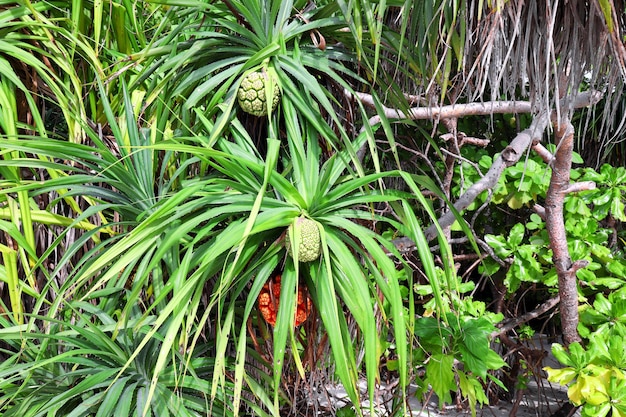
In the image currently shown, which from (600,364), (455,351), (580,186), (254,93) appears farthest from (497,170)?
(254,93)

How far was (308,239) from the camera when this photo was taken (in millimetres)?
1127

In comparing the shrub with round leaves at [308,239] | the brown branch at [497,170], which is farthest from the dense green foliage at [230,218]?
the brown branch at [497,170]

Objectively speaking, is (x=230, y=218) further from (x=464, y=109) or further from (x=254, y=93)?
(x=464, y=109)

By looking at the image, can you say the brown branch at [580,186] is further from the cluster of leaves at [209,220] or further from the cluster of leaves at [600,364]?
the cluster of leaves at [209,220]

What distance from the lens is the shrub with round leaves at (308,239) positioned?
1.13 m

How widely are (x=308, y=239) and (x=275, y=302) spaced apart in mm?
197

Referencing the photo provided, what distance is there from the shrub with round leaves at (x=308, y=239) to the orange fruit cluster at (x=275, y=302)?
5.6 inches

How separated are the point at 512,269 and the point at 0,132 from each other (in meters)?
1.58

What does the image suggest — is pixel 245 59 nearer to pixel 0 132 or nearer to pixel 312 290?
pixel 312 290

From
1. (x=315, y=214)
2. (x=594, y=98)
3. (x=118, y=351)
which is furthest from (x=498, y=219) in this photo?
(x=118, y=351)

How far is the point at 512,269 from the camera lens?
1992 mm

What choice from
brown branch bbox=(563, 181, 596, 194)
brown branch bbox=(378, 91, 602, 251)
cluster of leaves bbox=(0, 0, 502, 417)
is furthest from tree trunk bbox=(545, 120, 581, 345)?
cluster of leaves bbox=(0, 0, 502, 417)

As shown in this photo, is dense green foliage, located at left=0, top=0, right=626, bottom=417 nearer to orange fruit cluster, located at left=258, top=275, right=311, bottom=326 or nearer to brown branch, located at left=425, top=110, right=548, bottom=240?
orange fruit cluster, located at left=258, top=275, right=311, bottom=326

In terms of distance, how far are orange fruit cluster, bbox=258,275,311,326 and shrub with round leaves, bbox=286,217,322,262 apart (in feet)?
0.47
